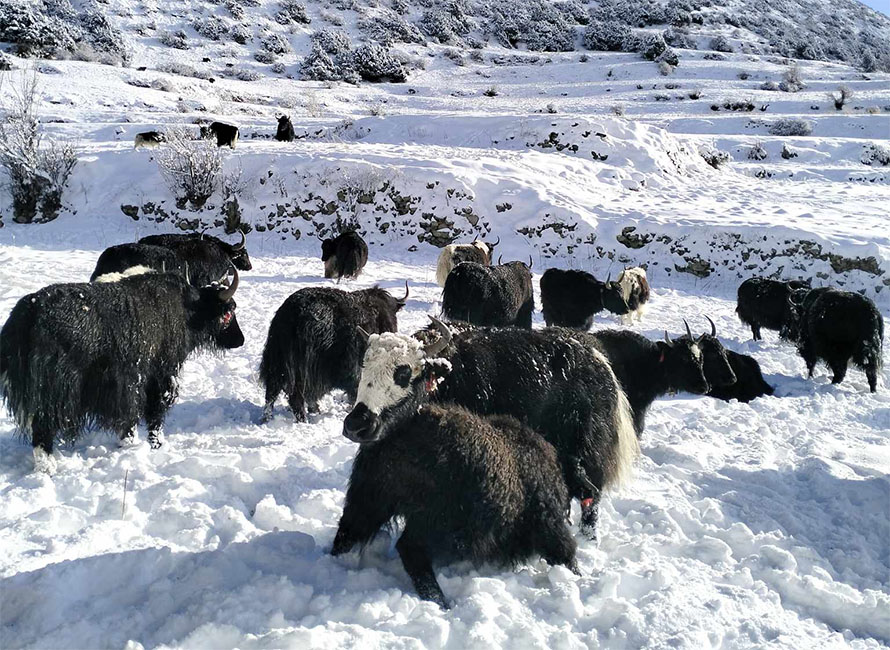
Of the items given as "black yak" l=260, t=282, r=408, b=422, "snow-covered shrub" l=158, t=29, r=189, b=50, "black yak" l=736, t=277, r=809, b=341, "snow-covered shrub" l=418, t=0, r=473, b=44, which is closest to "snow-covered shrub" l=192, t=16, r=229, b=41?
"snow-covered shrub" l=158, t=29, r=189, b=50

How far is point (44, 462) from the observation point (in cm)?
380

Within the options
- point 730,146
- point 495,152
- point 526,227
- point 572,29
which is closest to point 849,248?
point 526,227

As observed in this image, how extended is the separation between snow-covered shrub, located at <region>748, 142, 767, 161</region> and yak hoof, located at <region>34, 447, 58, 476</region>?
893 inches

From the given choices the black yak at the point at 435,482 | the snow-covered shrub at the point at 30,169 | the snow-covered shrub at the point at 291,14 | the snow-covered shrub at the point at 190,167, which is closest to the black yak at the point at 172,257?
the black yak at the point at 435,482

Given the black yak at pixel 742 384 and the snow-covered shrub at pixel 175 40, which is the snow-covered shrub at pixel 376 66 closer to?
the snow-covered shrub at pixel 175 40

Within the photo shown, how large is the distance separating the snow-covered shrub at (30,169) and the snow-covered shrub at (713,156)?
60.4 ft

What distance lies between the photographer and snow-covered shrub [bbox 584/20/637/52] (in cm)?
4234

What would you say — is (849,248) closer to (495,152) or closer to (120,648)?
(495,152)

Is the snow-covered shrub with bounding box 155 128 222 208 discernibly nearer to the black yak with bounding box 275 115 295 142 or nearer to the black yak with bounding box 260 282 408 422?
the black yak with bounding box 275 115 295 142

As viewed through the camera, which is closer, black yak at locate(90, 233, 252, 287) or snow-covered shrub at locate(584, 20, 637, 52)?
black yak at locate(90, 233, 252, 287)

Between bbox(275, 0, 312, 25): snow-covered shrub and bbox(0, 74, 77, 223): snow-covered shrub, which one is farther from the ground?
bbox(275, 0, 312, 25): snow-covered shrub

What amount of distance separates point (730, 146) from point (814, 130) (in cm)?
536

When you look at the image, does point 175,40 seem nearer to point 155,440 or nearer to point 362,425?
point 155,440

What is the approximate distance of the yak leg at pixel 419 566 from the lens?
279 centimetres
